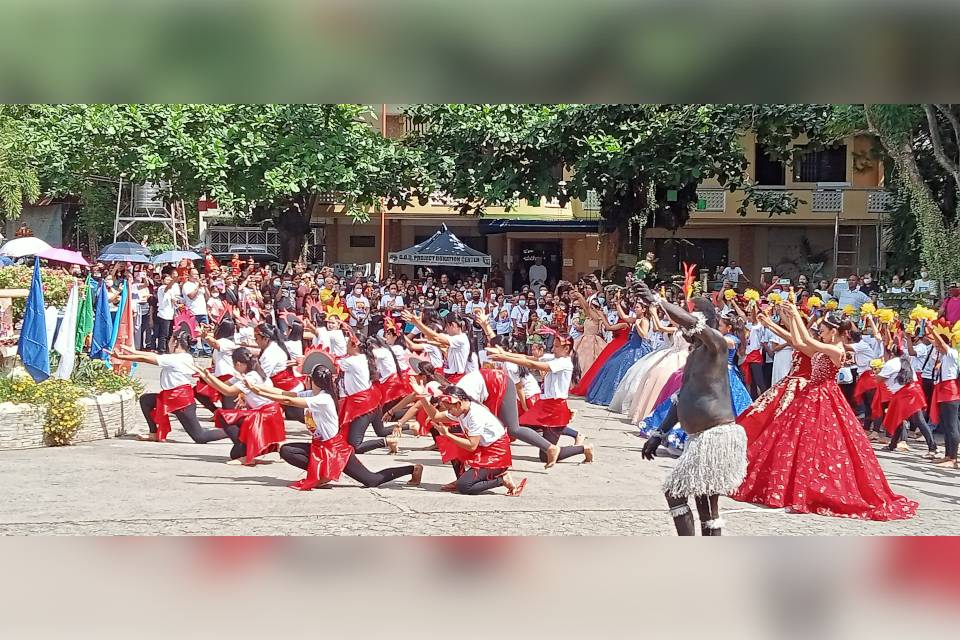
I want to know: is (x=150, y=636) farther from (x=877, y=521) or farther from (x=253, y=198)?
(x=253, y=198)

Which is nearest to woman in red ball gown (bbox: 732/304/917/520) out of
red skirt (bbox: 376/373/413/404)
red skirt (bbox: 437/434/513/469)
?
red skirt (bbox: 437/434/513/469)

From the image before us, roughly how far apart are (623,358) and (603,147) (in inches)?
316

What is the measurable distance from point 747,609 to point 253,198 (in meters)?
18.5

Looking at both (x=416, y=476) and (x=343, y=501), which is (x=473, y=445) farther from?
(x=343, y=501)

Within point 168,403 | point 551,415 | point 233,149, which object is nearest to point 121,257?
point 233,149

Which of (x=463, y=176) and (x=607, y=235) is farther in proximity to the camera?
(x=607, y=235)

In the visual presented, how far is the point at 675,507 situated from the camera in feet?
21.7

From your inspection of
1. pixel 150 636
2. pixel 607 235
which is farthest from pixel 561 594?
pixel 607 235

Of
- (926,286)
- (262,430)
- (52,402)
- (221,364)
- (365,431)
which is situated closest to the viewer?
(262,430)

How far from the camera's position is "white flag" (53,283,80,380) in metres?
11.2

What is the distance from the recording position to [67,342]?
36.9 feet

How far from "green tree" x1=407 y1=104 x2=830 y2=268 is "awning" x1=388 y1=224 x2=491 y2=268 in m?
2.88

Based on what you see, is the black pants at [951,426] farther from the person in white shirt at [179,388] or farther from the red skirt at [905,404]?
the person in white shirt at [179,388]

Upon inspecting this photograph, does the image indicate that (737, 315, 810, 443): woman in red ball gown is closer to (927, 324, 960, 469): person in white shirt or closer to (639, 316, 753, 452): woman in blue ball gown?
(639, 316, 753, 452): woman in blue ball gown
